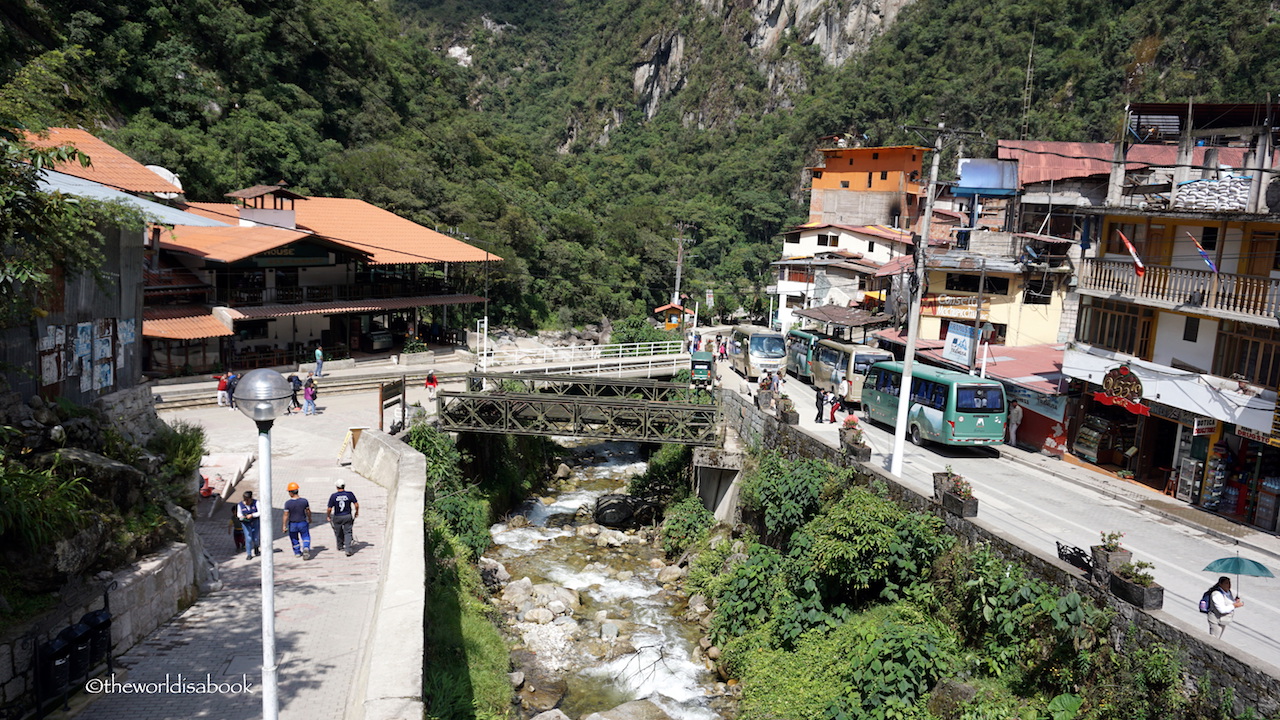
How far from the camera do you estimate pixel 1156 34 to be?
252ft

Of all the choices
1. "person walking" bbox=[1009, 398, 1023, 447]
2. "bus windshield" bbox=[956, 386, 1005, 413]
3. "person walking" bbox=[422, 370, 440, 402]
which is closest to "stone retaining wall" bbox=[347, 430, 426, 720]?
"person walking" bbox=[422, 370, 440, 402]

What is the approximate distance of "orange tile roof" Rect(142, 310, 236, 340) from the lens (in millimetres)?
27672

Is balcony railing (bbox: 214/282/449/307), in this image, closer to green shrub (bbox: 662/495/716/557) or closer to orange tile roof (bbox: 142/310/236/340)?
orange tile roof (bbox: 142/310/236/340)

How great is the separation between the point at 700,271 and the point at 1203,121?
63446mm

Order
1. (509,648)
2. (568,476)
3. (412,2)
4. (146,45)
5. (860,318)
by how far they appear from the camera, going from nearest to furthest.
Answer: (509,648) → (568,476) → (860,318) → (146,45) → (412,2)

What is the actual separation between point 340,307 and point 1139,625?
30202 millimetres

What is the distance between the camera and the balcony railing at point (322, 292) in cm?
3169

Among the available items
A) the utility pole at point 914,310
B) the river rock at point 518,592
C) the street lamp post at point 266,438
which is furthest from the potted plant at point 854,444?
the street lamp post at point 266,438

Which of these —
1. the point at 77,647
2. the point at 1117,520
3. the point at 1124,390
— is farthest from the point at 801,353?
the point at 77,647

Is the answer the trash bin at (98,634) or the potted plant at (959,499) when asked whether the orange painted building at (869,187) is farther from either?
the trash bin at (98,634)

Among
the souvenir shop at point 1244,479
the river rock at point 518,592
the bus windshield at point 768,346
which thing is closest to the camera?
the souvenir shop at point 1244,479

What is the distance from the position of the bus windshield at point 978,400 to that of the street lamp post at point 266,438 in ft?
63.1

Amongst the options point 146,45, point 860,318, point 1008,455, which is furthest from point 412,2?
point 1008,455

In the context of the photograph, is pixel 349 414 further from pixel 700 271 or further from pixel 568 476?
pixel 700 271
